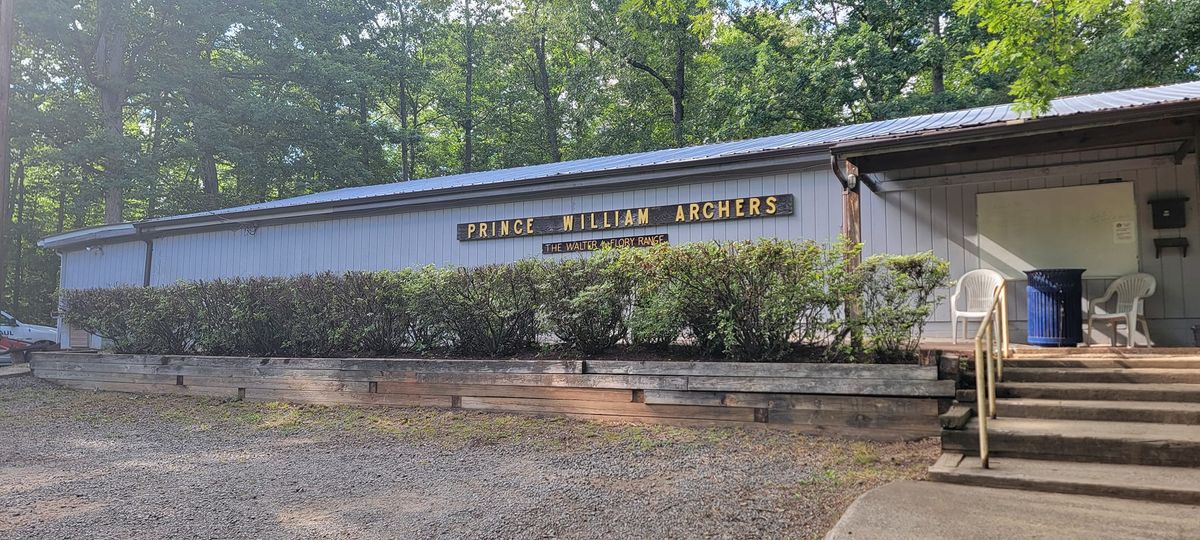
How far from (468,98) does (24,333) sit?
55.9 ft

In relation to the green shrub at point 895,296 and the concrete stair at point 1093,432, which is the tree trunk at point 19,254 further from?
the concrete stair at point 1093,432

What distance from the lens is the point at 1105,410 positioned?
4227mm

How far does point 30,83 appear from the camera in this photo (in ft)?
68.5

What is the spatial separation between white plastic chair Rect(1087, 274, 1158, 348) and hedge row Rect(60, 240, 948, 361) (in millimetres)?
1838

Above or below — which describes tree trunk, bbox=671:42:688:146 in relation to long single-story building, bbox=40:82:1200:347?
above

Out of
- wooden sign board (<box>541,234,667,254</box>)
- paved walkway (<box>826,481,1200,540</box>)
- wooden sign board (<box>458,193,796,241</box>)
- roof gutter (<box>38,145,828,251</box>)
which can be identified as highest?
roof gutter (<box>38,145,828,251</box>)

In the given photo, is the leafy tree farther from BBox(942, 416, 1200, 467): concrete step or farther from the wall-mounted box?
BBox(942, 416, 1200, 467): concrete step

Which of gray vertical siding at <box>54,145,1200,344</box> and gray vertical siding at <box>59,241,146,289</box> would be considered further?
gray vertical siding at <box>59,241,146,289</box>

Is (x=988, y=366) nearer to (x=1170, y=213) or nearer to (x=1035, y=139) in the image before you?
(x=1035, y=139)

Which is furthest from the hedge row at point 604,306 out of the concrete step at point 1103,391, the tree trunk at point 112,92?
the tree trunk at point 112,92

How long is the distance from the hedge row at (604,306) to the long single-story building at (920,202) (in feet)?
5.63

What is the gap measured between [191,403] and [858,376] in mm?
6905

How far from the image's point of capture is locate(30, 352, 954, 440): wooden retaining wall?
463cm

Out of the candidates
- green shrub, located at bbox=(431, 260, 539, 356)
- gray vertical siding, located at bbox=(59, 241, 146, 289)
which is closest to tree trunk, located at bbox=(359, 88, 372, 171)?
gray vertical siding, located at bbox=(59, 241, 146, 289)
